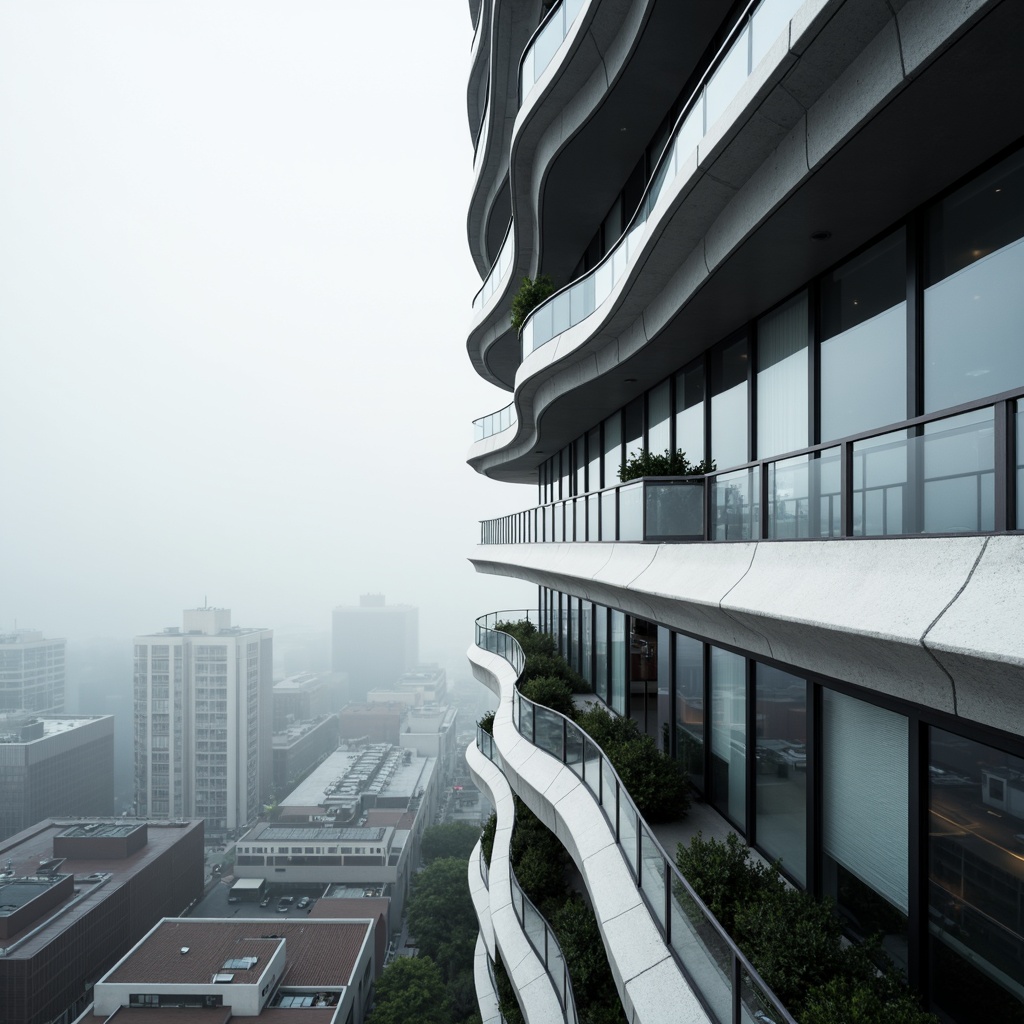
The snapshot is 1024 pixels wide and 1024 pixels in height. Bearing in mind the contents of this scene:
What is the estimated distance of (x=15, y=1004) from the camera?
53781mm

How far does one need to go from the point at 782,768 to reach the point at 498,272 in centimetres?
1991

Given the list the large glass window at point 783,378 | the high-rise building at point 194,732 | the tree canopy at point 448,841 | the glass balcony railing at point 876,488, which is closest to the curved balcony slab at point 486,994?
the glass balcony railing at point 876,488

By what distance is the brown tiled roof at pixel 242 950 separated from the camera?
44.2 m

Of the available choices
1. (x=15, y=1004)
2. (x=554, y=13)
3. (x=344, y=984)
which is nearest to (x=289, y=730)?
(x=15, y=1004)

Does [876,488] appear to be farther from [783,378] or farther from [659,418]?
[659,418]

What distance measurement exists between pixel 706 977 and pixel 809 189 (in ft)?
26.6

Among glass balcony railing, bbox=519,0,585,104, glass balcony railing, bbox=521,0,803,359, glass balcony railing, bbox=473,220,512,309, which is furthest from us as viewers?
glass balcony railing, bbox=473,220,512,309

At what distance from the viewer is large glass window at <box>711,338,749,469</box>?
36.9ft

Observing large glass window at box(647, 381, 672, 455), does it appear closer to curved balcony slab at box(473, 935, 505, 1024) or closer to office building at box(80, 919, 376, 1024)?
curved balcony slab at box(473, 935, 505, 1024)

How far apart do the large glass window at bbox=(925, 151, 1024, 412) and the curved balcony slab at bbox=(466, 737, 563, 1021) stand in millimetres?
12158

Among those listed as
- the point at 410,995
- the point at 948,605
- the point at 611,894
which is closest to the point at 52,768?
the point at 410,995

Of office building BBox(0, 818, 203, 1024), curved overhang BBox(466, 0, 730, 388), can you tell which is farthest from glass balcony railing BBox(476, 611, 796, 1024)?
office building BBox(0, 818, 203, 1024)

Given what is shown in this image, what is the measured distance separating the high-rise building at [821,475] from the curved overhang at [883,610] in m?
0.03

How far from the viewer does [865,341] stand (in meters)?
8.08
